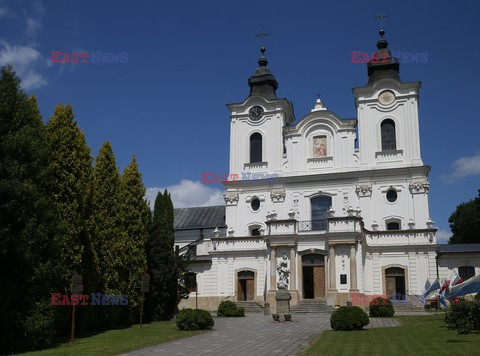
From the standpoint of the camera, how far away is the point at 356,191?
40.1 m


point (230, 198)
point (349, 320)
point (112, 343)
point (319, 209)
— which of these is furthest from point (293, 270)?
point (112, 343)

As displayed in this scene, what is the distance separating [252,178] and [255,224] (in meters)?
3.94

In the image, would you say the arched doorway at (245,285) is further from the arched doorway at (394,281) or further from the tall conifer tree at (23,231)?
the tall conifer tree at (23,231)

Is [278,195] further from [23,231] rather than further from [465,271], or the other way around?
[23,231]

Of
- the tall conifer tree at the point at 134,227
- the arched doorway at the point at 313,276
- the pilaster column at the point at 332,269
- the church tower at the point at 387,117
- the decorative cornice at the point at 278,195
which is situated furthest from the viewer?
the decorative cornice at the point at 278,195

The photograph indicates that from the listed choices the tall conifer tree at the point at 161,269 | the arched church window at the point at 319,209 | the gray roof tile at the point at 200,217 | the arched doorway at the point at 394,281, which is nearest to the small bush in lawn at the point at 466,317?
the tall conifer tree at the point at 161,269

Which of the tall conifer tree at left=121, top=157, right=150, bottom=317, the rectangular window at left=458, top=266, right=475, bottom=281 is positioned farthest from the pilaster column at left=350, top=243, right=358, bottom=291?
the tall conifer tree at left=121, top=157, right=150, bottom=317

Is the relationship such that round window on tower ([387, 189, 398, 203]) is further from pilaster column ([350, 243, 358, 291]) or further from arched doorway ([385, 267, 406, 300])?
pilaster column ([350, 243, 358, 291])

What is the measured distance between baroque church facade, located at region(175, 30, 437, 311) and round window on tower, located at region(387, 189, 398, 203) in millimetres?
75

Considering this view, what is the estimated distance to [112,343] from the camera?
17922 mm

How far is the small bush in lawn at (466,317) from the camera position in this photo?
697 inches

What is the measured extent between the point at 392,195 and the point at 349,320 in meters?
21.2

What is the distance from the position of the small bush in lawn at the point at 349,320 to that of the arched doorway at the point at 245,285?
19.4 metres

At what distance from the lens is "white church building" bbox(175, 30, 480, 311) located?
3634 cm
